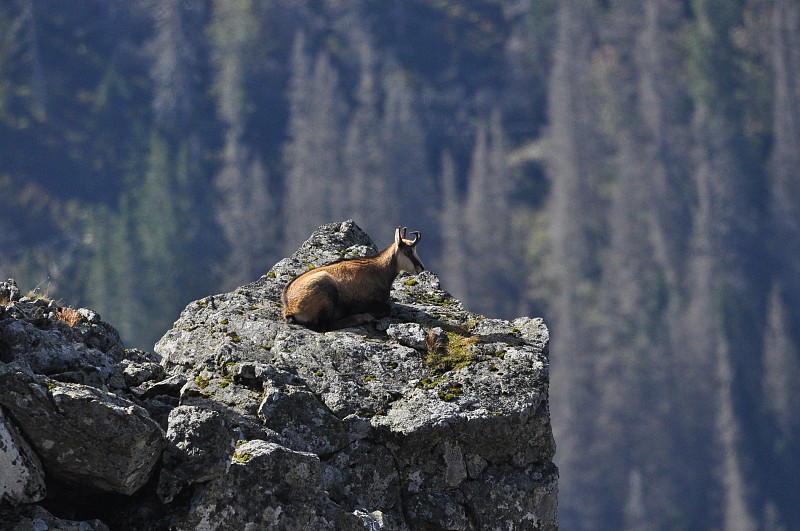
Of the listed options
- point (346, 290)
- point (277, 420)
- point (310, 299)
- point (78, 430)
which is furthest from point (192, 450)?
point (346, 290)

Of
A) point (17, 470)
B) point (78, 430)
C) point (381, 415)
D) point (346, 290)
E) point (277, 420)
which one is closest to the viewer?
point (17, 470)

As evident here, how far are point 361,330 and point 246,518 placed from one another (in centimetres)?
581

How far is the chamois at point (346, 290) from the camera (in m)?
23.3

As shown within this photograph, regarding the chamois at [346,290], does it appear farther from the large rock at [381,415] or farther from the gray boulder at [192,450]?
the gray boulder at [192,450]

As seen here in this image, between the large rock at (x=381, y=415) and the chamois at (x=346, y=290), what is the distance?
435 mm

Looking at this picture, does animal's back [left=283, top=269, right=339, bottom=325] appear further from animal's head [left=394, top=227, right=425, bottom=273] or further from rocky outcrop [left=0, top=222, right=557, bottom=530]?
animal's head [left=394, top=227, right=425, bottom=273]

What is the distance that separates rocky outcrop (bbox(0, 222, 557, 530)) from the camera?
17828mm

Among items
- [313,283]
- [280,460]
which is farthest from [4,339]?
[313,283]

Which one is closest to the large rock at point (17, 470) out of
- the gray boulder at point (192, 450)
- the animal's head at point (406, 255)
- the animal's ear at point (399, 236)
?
the gray boulder at point (192, 450)

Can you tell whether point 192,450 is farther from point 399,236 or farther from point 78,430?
point 399,236

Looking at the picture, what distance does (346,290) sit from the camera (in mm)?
24141

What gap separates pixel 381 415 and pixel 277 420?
1.53 metres

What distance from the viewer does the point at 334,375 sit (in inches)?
848

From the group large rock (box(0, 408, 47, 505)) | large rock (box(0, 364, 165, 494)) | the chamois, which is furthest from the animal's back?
large rock (box(0, 408, 47, 505))
